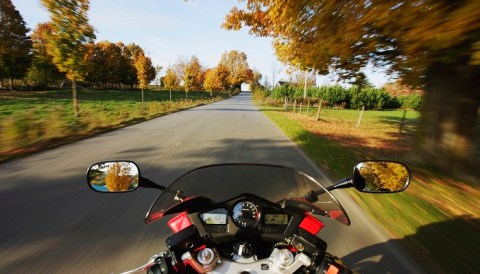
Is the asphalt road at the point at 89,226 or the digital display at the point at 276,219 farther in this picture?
the asphalt road at the point at 89,226

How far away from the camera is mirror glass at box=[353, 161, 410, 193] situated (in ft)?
6.54

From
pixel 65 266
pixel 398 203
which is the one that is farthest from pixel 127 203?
pixel 398 203

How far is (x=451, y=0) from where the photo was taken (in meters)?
3.67

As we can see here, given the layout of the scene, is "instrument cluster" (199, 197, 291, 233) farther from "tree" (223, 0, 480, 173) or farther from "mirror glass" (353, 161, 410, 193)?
"tree" (223, 0, 480, 173)

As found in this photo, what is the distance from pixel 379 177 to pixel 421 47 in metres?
3.19

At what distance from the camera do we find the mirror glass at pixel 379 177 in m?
1.99

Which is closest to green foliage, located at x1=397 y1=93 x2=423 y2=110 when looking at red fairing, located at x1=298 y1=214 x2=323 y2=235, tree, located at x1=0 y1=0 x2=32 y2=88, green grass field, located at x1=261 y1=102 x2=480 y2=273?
green grass field, located at x1=261 y1=102 x2=480 y2=273

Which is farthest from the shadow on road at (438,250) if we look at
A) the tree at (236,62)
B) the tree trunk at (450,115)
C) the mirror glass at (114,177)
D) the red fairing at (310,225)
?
the tree at (236,62)

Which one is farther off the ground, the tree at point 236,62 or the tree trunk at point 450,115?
the tree at point 236,62

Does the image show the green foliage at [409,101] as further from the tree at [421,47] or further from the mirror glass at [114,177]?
the mirror glass at [114,177]

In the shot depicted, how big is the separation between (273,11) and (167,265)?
610cm

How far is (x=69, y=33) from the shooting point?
484 inches

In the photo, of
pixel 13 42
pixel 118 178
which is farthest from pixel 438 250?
pixel 13 42

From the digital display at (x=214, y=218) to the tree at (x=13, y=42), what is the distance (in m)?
50.7
